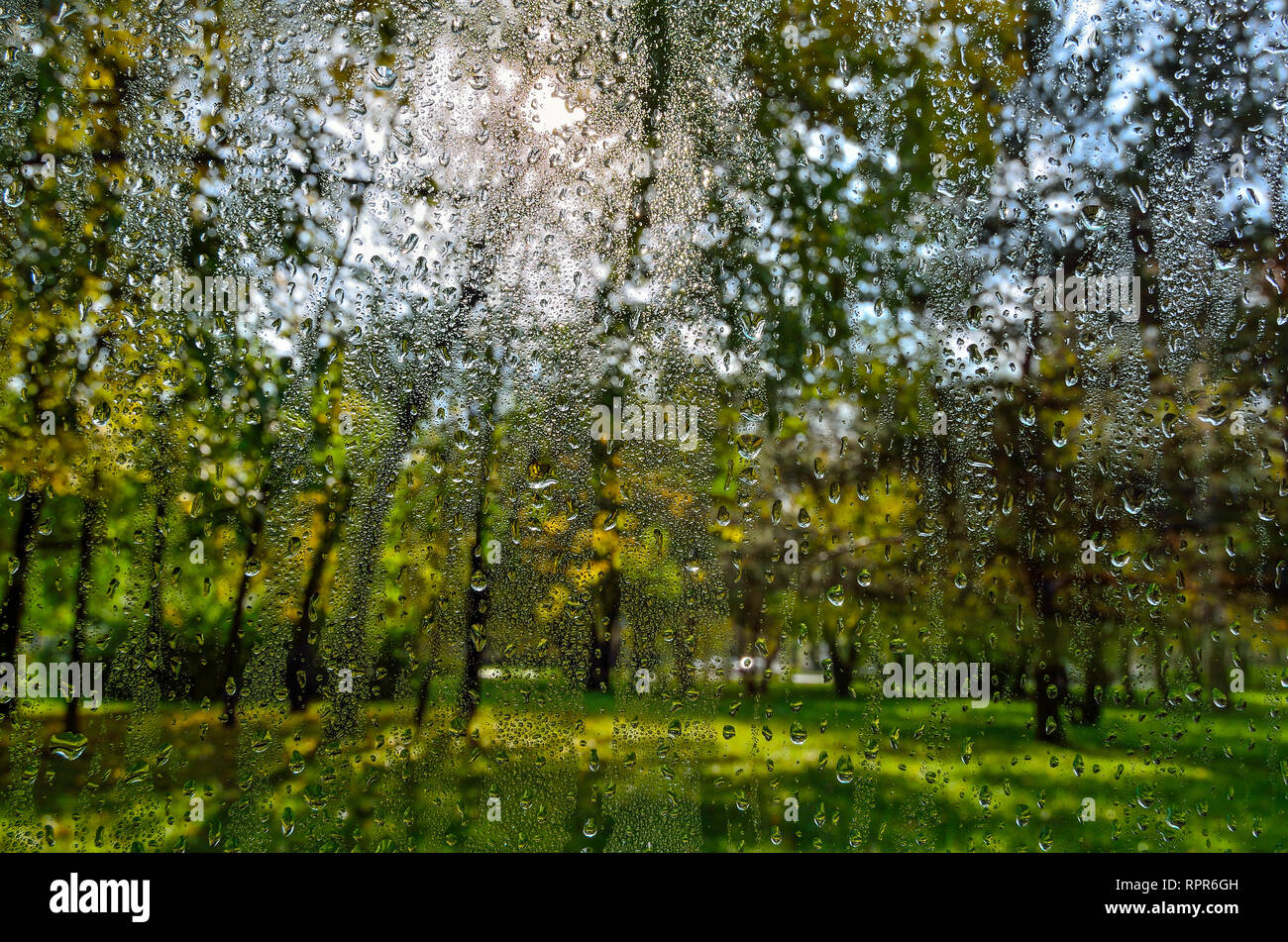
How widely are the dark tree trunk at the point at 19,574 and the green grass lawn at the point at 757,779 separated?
1.49ft

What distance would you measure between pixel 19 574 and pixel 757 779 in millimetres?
1257

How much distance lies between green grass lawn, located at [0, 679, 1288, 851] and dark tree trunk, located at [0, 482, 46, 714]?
1.49 feet

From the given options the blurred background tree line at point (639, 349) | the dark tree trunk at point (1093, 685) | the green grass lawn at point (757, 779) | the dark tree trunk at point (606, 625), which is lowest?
the green grass lawn at point (757, 779)

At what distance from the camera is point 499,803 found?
1192 millimetres

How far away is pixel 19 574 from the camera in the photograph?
116 centimetres

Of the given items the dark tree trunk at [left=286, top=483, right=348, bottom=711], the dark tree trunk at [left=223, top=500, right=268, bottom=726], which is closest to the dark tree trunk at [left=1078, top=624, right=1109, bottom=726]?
the dark tree trunk at [left=286, top=483, right=348, bottom=711]

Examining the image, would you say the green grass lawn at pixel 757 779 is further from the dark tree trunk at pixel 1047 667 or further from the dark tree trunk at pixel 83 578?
the dark tree trunk at pixel 83 578

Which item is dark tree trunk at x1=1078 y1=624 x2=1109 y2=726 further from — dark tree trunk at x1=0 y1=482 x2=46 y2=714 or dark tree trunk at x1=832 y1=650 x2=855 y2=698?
dark tree trunk at x1=0 y1=482 x2=46 y2=714

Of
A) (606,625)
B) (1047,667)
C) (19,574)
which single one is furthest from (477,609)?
(1047,667)

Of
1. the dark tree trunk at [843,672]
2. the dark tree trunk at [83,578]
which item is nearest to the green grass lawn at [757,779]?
the dark tree trunk at [843,672]

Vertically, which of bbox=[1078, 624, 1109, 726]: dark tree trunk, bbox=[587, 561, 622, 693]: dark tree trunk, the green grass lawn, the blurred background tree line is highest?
the blurred background tree line

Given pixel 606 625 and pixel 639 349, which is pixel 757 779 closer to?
pixel 606 625

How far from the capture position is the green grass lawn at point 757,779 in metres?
1.18

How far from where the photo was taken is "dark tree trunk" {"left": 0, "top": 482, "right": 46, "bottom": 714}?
115 centimetres
